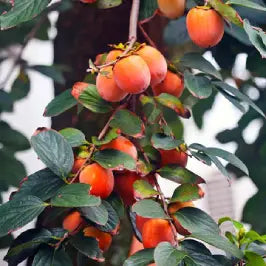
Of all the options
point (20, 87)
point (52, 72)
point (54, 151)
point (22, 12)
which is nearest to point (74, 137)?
point (54, 151)

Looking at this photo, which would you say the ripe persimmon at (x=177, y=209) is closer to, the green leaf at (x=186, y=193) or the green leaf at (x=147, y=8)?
the green leaf at (x=186, y=193)

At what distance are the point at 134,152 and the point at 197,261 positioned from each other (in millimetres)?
118

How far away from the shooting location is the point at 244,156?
1.19 metres

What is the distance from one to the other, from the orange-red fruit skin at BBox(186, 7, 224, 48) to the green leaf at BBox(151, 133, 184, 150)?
10 centimetres

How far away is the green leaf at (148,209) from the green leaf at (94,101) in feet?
0.39

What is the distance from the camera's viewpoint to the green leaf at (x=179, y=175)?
21.5 inches

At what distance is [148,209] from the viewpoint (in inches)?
19.1

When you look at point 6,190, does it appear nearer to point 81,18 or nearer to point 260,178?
point 81,18

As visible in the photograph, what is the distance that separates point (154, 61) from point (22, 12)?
145mm

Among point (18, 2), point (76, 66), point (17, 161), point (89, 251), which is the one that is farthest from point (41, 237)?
point (17, 161)

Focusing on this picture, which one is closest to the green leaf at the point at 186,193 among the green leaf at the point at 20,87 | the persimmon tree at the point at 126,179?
the persimmon tree at the point at 126,179

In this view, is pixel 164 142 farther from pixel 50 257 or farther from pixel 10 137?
pixel 10 137

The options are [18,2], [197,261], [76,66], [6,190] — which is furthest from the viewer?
[6,190]

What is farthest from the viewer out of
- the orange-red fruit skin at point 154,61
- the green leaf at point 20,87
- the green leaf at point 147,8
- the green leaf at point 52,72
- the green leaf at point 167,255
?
the green leaf at point 20,87
